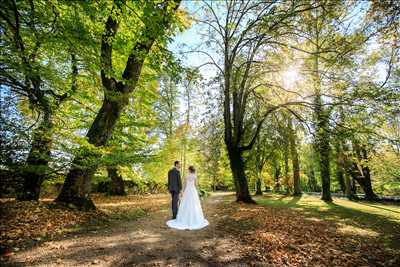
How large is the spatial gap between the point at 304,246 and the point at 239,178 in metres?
8.11

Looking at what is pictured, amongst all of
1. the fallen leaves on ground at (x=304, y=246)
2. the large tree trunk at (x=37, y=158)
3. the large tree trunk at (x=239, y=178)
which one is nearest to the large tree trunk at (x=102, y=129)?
the large tree trunk at (x=37, y=158)

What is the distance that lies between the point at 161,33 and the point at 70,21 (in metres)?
2.35

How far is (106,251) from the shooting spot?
15.0 feet

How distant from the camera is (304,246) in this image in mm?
5496

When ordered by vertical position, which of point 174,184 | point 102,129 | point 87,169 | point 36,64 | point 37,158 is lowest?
point 174,184

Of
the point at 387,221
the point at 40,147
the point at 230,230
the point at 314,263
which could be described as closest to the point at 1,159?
the point at 40,147

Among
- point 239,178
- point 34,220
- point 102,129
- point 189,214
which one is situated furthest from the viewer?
point 239,178

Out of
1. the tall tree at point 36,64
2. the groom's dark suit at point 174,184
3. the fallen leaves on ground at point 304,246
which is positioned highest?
the tall tree at point 36,64

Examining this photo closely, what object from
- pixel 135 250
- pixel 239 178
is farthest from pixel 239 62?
pixel 135 250

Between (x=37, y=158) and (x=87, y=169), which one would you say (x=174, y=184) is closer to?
(x=87, y=169)

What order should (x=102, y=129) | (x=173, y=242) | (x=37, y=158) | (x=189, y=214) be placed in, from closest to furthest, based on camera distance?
(x=173, y=242) → (x=37, y=158) → (x=189, y=214) → (x=102, y=129)

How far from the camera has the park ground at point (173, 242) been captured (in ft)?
14.2

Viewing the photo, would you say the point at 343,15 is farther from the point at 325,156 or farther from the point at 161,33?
the point at 161,33

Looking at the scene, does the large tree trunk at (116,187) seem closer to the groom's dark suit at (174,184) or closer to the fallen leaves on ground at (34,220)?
the fallen leaves on ground at (34,220)
